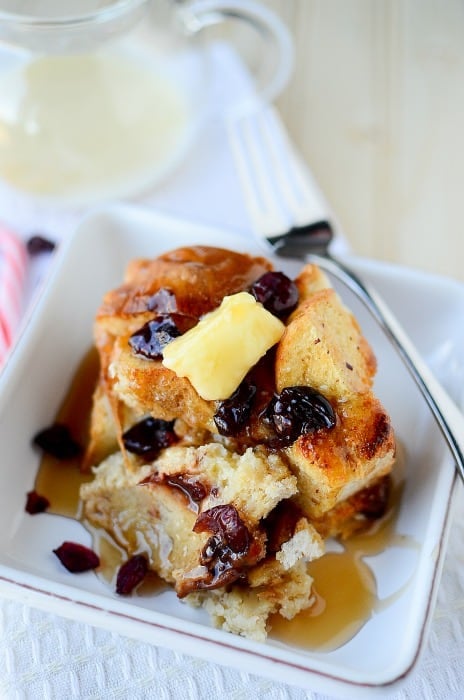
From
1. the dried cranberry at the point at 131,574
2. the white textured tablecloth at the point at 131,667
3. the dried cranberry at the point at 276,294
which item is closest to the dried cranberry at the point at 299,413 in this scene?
the dried cranberry at the point at 276,294

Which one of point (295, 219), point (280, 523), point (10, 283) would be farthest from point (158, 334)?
point (10, 283)

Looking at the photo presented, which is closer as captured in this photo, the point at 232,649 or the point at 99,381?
the point at 232,649

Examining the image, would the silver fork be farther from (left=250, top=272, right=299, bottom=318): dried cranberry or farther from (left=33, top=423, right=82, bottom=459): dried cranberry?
(left=33, top=423, right=82, bottom=459): dried cranberry

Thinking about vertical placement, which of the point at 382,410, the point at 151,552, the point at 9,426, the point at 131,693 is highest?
the point at 382,410

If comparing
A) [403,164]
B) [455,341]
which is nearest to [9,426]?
[455,341]

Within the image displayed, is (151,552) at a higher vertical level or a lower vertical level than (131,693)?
higher

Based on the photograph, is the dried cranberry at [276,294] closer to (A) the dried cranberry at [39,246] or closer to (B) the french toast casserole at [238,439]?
(B) the french toast casserole at [238,439]

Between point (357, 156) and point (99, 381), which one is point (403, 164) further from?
point (99, 381)
